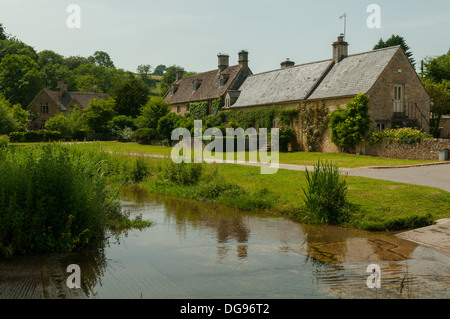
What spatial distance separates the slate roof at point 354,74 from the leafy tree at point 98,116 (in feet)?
102

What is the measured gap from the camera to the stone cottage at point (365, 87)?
103 feet

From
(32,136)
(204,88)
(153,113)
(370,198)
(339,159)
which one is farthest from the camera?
(32,136)

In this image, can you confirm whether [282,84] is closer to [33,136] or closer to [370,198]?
[370,198]

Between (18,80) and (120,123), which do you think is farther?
(18,80)

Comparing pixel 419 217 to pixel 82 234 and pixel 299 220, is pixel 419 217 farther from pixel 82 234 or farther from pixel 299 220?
pixel 82 234

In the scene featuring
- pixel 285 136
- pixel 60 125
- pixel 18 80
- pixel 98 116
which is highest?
pixel 18 80

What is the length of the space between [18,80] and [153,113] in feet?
138

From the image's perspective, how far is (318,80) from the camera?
118 feet

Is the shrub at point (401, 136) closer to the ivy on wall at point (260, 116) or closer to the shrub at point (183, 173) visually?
the ivy on wall at point (260, 116)

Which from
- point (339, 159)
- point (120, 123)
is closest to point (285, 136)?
point (339, 159)

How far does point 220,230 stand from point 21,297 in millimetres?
5735

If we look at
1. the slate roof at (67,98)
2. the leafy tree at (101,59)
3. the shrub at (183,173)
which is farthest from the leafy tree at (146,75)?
the shrub at (183,173)

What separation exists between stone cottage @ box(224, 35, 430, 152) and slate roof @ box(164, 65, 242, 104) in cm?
985
